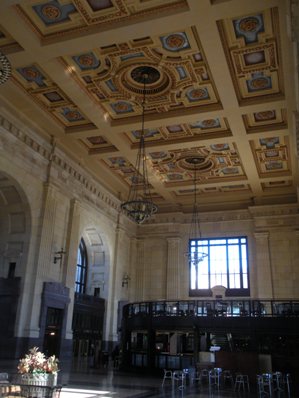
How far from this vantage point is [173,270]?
67.7 feet

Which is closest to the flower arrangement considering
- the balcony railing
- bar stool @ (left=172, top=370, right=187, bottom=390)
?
bar stool @ (left=172, top=370, right=187, bottom=390)

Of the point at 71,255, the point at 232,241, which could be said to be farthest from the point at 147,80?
the point at 232,241

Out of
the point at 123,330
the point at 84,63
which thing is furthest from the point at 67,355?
the point at 84,63

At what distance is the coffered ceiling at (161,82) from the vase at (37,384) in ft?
24.5

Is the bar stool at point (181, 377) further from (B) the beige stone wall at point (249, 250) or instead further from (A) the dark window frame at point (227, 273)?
(B) the beige stone wall at point (249, 250)

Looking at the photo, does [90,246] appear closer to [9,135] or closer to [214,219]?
[214,219]

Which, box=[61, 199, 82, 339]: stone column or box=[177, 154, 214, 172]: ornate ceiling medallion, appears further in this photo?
box=[177, 154, 214, 172]: ornate ceiling medallion

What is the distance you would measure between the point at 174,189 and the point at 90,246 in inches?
183

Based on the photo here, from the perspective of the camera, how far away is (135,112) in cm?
1384

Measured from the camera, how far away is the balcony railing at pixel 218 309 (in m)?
12.9

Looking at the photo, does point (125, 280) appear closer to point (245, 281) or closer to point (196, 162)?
point (245, 281)

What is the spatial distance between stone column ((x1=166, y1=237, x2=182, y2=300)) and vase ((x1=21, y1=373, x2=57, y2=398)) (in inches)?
553

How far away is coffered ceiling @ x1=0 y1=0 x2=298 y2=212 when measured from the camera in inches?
384

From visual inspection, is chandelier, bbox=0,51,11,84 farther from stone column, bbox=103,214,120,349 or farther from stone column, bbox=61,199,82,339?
stone column, bbox=103,214,120,349
